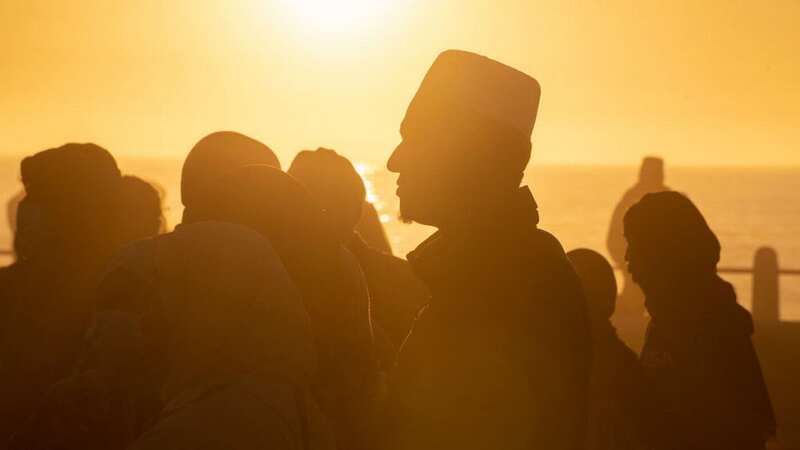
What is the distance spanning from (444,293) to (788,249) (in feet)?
285

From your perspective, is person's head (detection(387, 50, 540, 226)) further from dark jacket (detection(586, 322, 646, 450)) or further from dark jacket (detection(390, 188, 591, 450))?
dark jacket (detection(586, 322, 646, 450))

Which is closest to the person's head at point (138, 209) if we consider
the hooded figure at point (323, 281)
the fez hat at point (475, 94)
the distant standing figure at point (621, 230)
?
the hooded figure at point (323, 281)

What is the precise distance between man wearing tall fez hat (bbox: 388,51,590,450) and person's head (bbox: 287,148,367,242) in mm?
2441

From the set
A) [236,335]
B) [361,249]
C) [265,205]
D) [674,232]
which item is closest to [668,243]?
[674,232]

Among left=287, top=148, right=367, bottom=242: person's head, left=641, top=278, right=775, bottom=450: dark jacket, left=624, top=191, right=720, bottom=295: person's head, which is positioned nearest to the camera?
left=641, top=278, right=775, bottom=450: dark jacket

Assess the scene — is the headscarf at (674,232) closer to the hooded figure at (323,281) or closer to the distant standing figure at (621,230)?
the hooded figure at (323,281)

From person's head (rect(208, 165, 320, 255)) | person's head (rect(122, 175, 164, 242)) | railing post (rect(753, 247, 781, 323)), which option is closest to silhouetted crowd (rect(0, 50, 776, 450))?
person's head (rect(208, 165, 320, 255))

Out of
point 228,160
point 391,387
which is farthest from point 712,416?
point 228,160

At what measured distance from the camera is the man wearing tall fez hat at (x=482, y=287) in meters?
3.31

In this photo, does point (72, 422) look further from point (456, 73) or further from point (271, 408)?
point (456, 73)

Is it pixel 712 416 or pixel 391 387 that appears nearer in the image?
pixel 391 387

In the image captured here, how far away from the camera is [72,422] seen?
326 cm

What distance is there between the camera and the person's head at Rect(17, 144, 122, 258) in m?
5.11

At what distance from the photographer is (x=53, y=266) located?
5.06m
